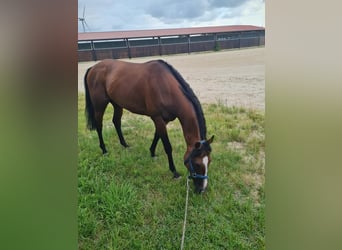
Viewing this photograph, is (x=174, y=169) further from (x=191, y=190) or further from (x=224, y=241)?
Result: (x=224, y=241)

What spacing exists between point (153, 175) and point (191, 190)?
193mm

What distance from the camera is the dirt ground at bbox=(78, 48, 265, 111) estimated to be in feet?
3.78

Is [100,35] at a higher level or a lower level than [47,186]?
higher

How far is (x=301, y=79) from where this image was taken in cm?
108

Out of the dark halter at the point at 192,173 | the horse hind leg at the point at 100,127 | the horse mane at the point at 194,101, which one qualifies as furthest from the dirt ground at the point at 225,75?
the dark halter at the point at 192,173

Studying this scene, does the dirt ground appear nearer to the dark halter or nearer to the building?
the building

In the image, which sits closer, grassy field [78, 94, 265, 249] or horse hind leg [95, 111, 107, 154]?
grassy field [78, 94, 265, 249]

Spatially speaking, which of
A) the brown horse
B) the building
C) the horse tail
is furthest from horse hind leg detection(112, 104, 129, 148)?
the building

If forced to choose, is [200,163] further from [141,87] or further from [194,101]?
[141,87]

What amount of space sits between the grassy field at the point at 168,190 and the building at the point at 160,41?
267 millimetres

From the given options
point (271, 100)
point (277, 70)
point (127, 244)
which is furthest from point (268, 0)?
point (127, 244)

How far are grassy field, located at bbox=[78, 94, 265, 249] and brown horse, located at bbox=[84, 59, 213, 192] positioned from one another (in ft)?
0.10

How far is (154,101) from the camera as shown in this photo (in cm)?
121

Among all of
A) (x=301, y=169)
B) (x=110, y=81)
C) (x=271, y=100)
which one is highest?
(x=110, y=81)
